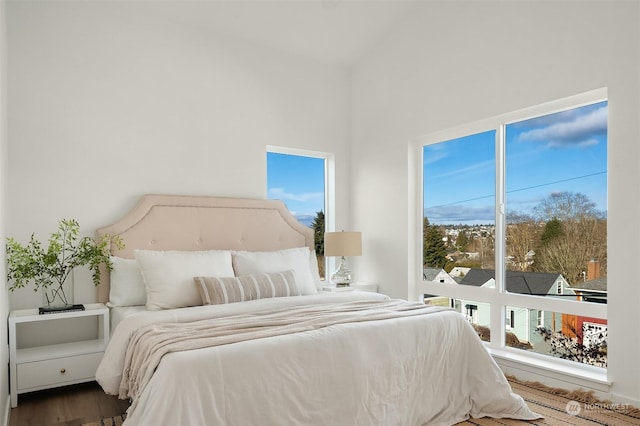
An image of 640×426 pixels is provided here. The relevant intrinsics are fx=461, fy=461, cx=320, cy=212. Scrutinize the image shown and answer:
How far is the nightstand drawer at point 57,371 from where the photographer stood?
288 centimetres

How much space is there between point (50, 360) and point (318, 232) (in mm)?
2689

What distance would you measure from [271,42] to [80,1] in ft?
5.34

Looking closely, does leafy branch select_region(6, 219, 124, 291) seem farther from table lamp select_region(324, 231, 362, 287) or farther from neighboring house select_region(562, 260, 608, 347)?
neighboring house select_region(562, 260, 608, 347)

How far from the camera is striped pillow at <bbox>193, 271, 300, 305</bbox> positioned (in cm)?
310

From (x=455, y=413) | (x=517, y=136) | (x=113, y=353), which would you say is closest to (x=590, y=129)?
(x=517, y=136)

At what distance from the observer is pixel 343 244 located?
4.34 meters

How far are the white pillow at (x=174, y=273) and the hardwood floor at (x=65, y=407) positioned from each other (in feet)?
2.12

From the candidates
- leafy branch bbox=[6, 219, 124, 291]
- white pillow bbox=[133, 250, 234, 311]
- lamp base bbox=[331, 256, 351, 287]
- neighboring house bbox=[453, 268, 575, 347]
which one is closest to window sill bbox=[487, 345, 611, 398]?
neighboring house bbox=[453, 268, 575, 347]

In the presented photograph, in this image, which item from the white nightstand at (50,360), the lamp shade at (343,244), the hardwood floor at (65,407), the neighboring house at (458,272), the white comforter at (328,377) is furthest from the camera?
the lamp shade at (343,244)

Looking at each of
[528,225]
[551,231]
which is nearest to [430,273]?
[528,225]

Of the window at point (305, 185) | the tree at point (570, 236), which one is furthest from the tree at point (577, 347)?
the window at point (305, 185)

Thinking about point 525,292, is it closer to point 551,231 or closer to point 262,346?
point 551,231

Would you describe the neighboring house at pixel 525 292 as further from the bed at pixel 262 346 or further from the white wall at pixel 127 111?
the white wall at pixel 127 111

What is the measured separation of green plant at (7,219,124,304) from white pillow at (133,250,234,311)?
28 cm
